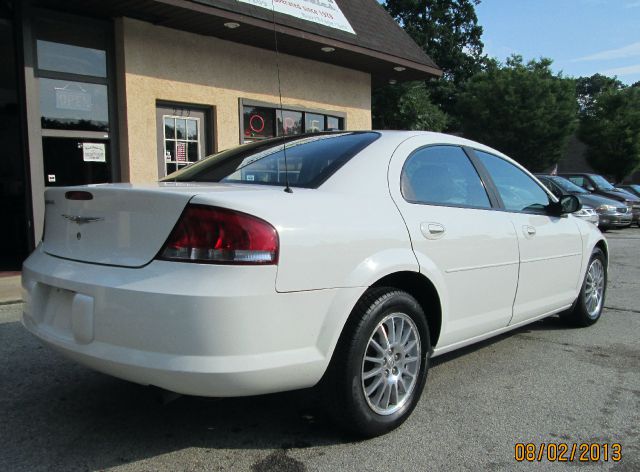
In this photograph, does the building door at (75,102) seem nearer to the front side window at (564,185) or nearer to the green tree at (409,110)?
the front side window at (564,185)

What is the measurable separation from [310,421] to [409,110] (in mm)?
17440

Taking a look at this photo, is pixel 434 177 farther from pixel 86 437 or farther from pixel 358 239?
pixel 86 437

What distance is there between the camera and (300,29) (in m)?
9.15

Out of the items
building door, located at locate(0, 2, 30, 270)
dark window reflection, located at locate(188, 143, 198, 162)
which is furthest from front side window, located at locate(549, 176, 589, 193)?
building door, located at locate(0, 2, 30, 270)

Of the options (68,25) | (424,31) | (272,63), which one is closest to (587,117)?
(424,31)

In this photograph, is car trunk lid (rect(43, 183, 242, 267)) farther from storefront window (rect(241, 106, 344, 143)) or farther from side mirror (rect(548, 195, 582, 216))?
storefront window (rect(241, 106, 344, 143))

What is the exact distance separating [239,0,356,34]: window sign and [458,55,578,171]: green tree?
2485 centimetres

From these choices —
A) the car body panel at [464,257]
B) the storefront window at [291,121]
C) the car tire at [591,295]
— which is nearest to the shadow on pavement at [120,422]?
the car body panel at [464,257]

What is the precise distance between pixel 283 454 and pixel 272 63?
8.58 m

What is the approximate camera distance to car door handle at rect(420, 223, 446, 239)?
9.94ft

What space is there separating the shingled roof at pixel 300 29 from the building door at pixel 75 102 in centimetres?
37

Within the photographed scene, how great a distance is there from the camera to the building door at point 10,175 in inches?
357

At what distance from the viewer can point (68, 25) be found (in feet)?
25.2

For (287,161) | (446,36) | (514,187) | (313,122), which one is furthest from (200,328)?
(446,36)
